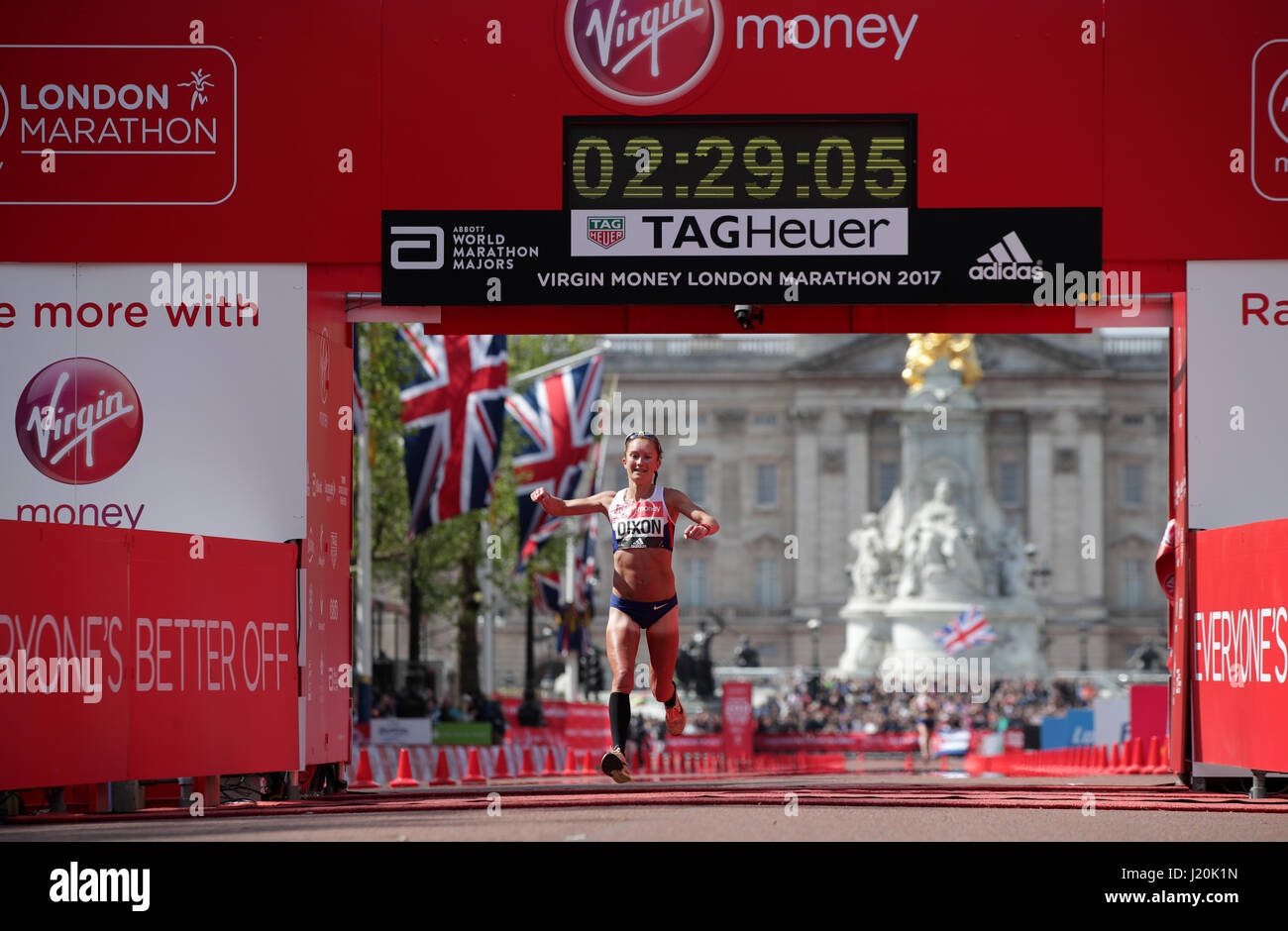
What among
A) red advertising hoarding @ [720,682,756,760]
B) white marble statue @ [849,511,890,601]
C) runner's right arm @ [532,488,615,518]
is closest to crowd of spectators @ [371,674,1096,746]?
→ red advertising hoarding @ [720,682,756,760]

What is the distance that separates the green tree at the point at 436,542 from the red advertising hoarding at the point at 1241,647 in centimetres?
2586

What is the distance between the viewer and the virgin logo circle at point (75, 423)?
15844 millimetres

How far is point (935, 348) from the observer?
40031 mm

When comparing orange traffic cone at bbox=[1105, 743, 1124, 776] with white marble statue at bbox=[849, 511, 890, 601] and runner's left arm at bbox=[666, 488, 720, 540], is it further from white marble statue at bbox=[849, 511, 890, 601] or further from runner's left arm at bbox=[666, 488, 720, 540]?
white marble statue at bbox=[849, 511, 890, 601]

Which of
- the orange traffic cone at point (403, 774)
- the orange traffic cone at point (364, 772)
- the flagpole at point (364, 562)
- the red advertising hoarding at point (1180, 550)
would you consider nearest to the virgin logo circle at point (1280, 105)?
the red advertising hoarding at point (1180, 550)

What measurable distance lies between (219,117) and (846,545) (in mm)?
102005

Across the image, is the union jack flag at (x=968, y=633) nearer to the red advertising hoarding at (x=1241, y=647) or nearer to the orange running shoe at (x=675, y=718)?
the red advertising hoarding at (x=1241, y=647)

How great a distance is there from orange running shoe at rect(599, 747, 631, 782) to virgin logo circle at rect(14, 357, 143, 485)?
18.6 feet

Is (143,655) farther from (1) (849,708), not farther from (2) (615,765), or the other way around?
(1) (849,708)

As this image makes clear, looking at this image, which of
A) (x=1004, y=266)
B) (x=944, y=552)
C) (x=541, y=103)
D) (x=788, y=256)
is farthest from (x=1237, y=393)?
(x=944, y=552)

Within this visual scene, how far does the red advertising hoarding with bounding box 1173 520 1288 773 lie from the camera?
Result: 42.5ft
